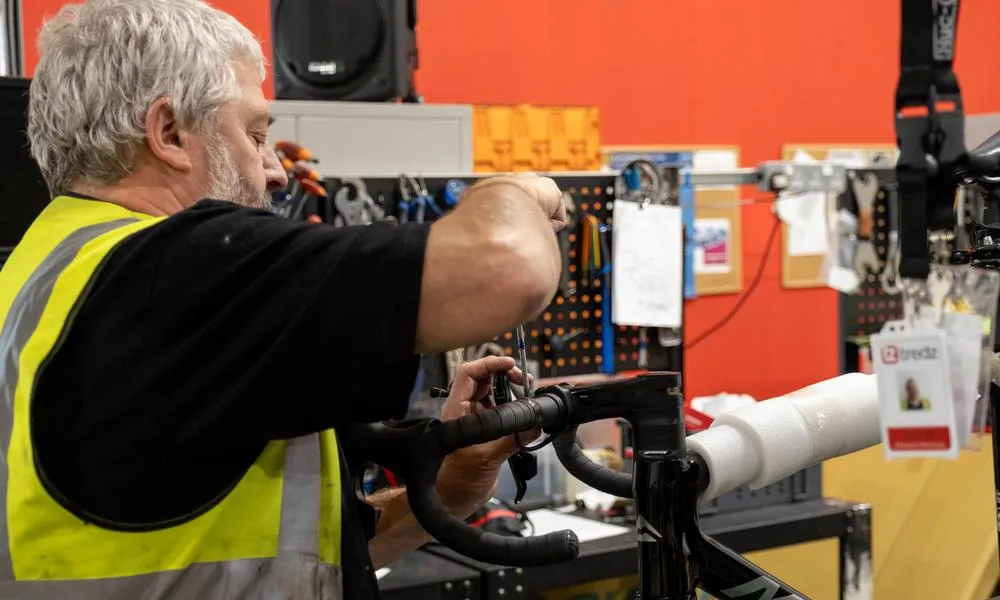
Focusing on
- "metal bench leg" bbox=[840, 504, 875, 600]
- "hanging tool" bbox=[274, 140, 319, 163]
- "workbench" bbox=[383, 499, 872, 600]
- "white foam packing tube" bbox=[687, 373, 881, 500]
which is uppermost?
"hanging tool" bbox=[274, 140, 319, 163]

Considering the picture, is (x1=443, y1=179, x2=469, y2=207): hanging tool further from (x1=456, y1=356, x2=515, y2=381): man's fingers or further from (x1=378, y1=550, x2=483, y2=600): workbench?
(x1=456, y1=356, x2=515, y2=381): man's fingers

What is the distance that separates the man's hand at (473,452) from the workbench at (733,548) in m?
0.62

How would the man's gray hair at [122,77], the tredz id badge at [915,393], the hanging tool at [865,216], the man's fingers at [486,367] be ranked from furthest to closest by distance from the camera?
1. the hanging tool at [865,216]
2. the man's fingers at [486,367]
3. the man's gray hair at [122,77]
4. the tredz id badge at [915,393]

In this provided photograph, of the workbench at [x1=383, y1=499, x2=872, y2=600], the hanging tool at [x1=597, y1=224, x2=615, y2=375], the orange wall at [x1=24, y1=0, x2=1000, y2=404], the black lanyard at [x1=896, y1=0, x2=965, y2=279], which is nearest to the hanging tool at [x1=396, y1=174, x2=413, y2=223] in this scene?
the hanging tool at [x1=597, y1=224, x2=615, y2=375]

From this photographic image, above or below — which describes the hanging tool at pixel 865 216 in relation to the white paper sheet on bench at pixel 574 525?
above

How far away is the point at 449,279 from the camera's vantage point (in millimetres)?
912

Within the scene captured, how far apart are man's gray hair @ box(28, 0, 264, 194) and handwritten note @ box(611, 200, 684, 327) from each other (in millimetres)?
1394

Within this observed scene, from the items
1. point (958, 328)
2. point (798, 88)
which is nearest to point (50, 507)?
point (958, 328)

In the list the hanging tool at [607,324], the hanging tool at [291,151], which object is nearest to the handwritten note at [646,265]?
the hanging tool at [607,324]

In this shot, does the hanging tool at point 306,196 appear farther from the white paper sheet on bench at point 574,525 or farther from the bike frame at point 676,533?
the bike frame at point 676,533

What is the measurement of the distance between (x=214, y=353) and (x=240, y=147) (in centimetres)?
34

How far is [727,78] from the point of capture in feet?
16.6

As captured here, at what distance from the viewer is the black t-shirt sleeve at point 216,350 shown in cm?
91

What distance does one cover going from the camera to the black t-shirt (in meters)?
0.91
